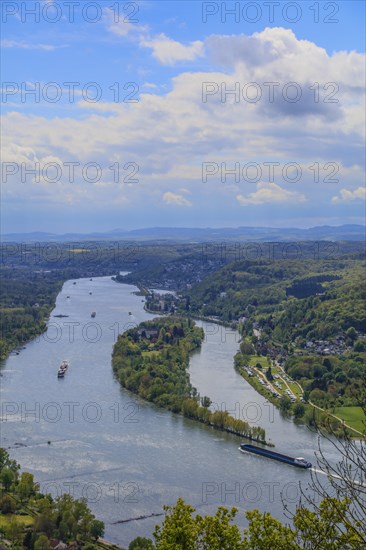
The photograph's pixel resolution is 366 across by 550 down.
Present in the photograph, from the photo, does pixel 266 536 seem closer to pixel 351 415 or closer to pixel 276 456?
pixel 276 456

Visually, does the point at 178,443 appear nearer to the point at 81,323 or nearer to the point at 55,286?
the point at 81,323

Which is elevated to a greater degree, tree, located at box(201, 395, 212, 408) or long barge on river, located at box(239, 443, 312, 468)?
tree, located at box(201, 395, 212, 408)

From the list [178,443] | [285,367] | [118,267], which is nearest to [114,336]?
[285,367]

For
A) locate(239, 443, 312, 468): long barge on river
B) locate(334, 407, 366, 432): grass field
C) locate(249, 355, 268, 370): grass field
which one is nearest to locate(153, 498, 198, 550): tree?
locate(239, 443, 312, 468): long barge on river

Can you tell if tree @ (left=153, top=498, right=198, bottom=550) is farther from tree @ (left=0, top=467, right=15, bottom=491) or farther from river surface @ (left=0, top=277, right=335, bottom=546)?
tree @ (left=0, top=467, right=15, bottom=491)

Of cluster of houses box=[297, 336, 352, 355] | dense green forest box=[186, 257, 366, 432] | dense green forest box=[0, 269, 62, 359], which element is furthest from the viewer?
dense green forest box=[0, 269, 62, 359]

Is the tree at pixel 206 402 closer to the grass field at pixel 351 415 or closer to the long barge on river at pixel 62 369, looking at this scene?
the grass field at pixel 351 415
